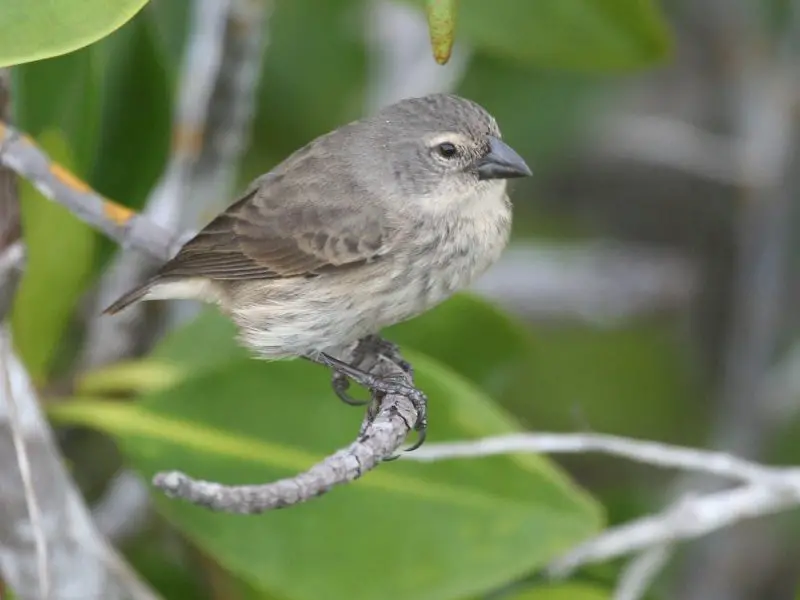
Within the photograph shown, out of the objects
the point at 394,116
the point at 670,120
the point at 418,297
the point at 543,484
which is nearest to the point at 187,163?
the point at 394,116

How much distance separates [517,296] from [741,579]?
1.08 m

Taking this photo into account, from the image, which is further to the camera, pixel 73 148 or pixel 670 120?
pixel 670 120

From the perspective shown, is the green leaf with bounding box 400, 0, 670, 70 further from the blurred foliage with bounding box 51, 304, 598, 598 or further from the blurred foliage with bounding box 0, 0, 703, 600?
the blurred foliage with bounding box 51, 304, 598, 598

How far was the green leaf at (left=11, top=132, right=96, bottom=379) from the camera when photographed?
2.53 meters

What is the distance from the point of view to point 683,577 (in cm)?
349

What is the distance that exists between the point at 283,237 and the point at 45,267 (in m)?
0.47

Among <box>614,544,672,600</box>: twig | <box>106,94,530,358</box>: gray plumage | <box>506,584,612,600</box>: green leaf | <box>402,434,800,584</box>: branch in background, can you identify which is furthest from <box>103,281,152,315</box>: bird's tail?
<box>614,544,672,600</box>: twig

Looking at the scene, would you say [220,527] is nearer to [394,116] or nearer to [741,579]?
[394,116]

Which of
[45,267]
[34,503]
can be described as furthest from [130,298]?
[34,503]

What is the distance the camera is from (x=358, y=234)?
2.41 m

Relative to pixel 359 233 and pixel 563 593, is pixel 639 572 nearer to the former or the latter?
pixel 563 593

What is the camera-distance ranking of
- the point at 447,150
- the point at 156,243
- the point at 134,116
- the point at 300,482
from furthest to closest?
the point at 134,116 → the point at 447,150 → the point at 156,243 → the point at 300,482

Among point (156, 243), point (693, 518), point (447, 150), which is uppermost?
point (447, 150)

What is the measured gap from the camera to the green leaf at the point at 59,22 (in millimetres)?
1686
